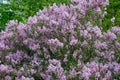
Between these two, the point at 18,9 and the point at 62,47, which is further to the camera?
the point at 18,9

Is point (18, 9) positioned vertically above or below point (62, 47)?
above

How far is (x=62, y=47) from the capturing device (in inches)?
188

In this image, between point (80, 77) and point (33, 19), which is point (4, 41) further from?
point (80, 77)

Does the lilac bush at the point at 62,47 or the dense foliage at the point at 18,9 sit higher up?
the dense foliage at the point at 18,9

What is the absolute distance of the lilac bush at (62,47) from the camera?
4.66 metres

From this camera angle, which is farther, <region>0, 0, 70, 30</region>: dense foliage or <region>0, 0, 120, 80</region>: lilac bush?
<region>0, 0, 70, 30</region>: dense foliage

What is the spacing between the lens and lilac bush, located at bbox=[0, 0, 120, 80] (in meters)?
4.66

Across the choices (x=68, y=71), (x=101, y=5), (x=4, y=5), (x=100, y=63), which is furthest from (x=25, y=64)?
(x=4, y=5)

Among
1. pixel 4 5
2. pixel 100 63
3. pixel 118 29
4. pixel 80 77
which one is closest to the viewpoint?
pixel 80 77

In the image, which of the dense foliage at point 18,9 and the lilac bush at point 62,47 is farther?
the dense foliage at point 18,9

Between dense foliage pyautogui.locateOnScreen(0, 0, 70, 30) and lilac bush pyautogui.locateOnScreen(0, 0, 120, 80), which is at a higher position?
dense foliage pyautogui.locateOnScreen(0, 0, 70, 30)

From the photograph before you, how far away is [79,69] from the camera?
4629 millimetres

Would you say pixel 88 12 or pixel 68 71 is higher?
→ pixel 88 12

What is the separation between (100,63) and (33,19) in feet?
3.39
